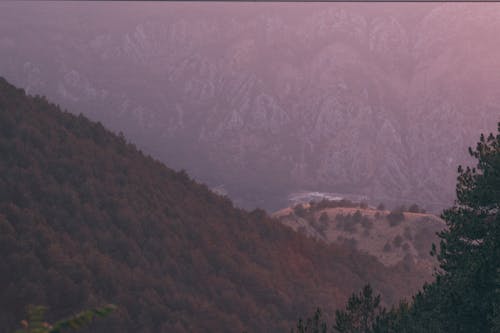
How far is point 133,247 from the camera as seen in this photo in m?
49.0

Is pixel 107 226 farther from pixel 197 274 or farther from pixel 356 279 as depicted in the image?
pixel 356 279

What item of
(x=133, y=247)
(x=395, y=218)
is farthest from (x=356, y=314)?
(x=395, y=218)

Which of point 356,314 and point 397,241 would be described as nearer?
point 356,314

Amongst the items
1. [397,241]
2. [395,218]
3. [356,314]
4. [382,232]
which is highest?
[395,218]

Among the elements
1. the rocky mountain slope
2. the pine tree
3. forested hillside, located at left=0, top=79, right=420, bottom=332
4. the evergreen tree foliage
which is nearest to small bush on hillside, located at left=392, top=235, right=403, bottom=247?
the rocky mountain slope

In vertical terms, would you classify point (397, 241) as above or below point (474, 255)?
above

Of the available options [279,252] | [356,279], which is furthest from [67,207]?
[356,279]

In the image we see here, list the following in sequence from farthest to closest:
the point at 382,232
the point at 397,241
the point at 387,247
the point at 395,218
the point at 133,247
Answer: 1. the point at 395,218
2. the point at 382,232
3. the point at 397,241
4. the point at 387,247
5. the point at 133,247

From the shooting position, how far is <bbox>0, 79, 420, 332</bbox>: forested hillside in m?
39.4

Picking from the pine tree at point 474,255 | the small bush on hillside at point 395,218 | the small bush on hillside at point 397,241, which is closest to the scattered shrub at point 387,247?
the small bush on hillside at point 397,241

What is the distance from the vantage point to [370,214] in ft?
317

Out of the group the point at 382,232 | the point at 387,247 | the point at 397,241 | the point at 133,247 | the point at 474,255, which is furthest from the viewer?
the point at 382,232

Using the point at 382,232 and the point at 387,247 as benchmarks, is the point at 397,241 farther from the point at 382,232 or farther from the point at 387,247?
the point at 382,232

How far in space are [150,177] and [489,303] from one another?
4819cm
